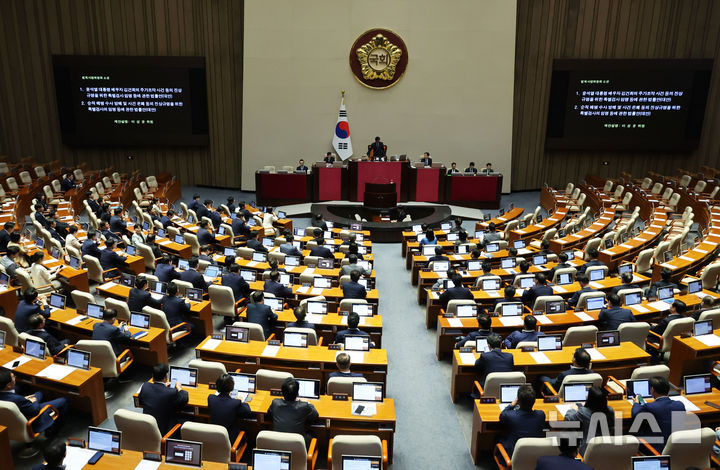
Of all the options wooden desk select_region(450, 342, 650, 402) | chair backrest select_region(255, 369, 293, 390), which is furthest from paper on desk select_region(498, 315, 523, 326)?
chair backrest select_region(255, 369, 293, 390)

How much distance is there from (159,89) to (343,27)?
7.14 m

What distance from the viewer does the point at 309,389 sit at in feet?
18.3

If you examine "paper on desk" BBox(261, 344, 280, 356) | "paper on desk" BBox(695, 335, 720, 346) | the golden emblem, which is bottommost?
"paper on desk" BBox(261, 344, 280, 356)

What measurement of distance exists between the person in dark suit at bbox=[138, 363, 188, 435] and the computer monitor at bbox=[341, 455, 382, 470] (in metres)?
1.95

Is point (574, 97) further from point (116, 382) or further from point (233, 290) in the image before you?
point (116, 382)

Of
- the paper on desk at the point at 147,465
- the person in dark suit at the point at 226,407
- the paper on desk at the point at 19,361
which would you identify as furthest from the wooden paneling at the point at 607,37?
the paper on desk at the point at 147,465

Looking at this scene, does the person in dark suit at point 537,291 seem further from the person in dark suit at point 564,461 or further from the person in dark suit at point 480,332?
the person in dark suit at point 564,461

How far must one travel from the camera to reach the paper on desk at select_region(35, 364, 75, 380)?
19.2 ft

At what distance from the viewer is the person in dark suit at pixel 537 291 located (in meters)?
8.43

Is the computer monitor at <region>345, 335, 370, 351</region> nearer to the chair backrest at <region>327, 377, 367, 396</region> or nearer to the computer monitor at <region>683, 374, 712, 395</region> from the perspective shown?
the chair backrest at <region>327, 377, 367, 396</region>

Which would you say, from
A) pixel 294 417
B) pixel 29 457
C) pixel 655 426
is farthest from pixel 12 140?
pixel 655 426

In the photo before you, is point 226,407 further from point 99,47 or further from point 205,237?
point 99,47

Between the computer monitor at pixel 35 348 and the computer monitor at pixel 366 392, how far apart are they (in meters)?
3.76

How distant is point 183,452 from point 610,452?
3.70 metres
